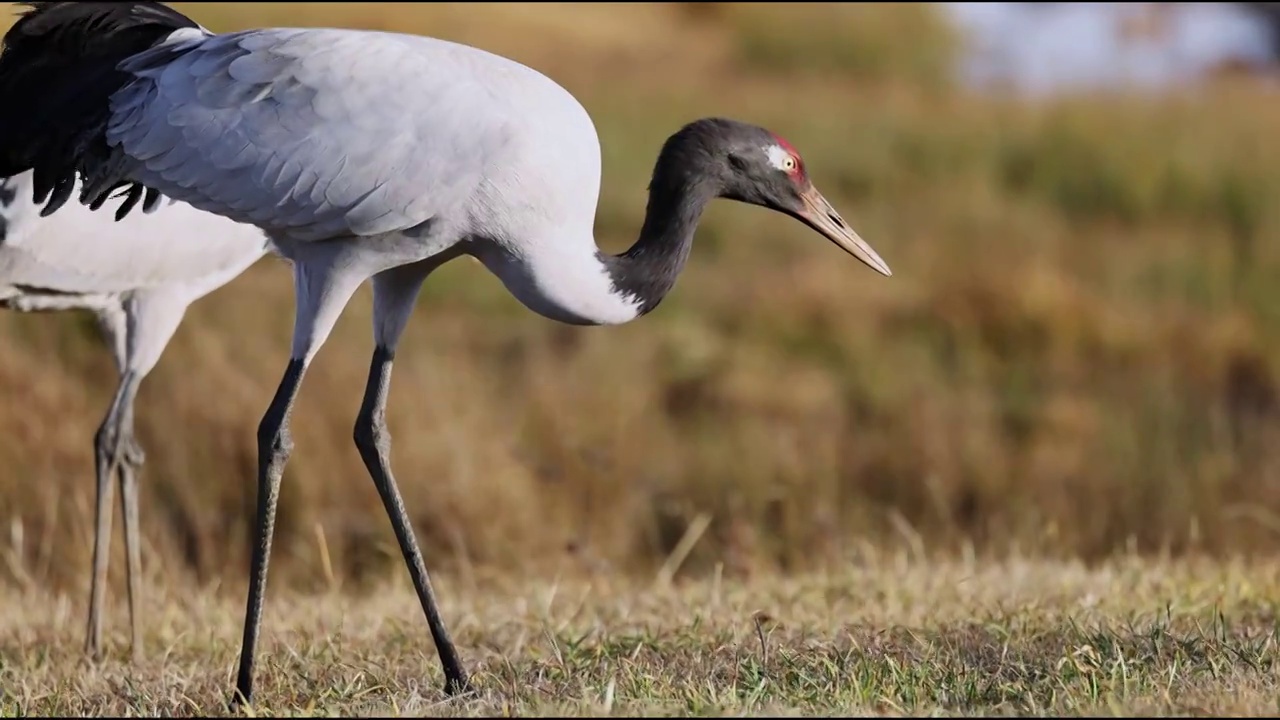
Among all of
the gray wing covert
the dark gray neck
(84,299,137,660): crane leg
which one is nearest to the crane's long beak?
the dark gray neck

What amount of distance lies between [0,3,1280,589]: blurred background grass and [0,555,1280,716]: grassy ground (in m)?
0.63

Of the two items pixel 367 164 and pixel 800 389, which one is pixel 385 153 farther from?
pixel 800 389

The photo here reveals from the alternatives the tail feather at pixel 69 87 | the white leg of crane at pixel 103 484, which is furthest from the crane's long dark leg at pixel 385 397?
the white leg of crane at pixel 103 484

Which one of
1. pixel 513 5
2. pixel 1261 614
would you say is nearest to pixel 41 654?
pixel 1261 614

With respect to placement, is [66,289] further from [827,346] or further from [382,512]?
[827,346]

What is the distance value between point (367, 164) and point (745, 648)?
143 cm

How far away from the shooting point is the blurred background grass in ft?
26.4

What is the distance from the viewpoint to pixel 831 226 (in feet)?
15.4

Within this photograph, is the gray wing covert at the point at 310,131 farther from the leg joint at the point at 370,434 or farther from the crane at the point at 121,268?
the crane at the point at 121,268

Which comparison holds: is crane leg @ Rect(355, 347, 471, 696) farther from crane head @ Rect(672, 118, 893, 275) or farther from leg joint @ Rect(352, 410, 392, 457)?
crane head @ Rect(672, 118, 893, 275)

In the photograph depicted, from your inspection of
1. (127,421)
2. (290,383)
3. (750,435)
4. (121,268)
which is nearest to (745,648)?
(290,383)

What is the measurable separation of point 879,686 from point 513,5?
42.8ft

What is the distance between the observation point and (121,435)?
6043 mm

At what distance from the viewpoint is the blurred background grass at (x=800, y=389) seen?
804cm
